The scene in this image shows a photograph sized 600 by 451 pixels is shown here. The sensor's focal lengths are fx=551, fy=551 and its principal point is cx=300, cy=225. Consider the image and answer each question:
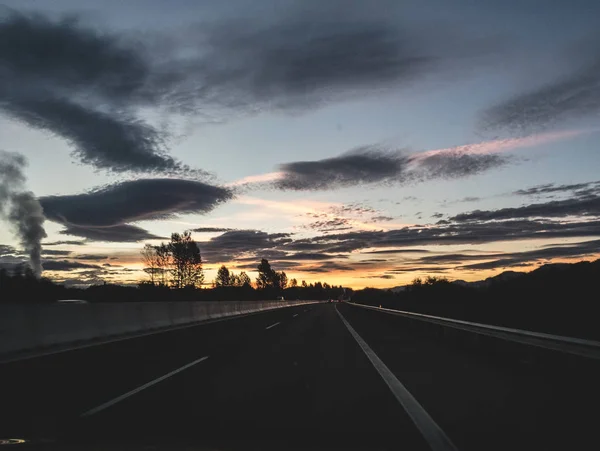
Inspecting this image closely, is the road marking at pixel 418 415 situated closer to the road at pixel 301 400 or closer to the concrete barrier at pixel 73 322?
the road at pixel 301 400

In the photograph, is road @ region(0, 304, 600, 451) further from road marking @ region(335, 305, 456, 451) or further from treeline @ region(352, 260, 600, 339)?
treeline @ region(352, 260, 600, 339)

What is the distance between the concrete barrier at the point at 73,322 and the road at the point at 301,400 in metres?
1.59

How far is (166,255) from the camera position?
4801 inches

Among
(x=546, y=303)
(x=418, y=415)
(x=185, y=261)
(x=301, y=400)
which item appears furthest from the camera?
(x=185, y=261)

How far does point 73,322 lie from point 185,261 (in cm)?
10864

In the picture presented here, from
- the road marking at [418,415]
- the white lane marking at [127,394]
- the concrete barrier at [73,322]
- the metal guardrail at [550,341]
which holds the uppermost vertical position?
the concrete barrier at [73,322]

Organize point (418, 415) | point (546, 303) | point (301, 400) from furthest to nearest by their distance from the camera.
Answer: point (546, 303) < point (301, 400) < point (418, 415)

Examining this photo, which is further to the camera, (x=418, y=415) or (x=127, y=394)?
(x=127, y=394)

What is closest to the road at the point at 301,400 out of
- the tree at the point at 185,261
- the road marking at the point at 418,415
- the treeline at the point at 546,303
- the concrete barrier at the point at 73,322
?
the road marking at the point at 418,415

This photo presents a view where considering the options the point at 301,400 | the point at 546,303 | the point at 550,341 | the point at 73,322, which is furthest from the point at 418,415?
the point at 546,303

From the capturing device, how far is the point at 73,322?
55.9 feet

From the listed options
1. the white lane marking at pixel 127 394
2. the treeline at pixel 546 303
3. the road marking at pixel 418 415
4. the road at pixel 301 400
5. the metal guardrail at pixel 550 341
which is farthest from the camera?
the treeline at pixel 546 303

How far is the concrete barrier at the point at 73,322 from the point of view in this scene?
13.9m

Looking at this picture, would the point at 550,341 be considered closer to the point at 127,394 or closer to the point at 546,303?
the point at 127,394
